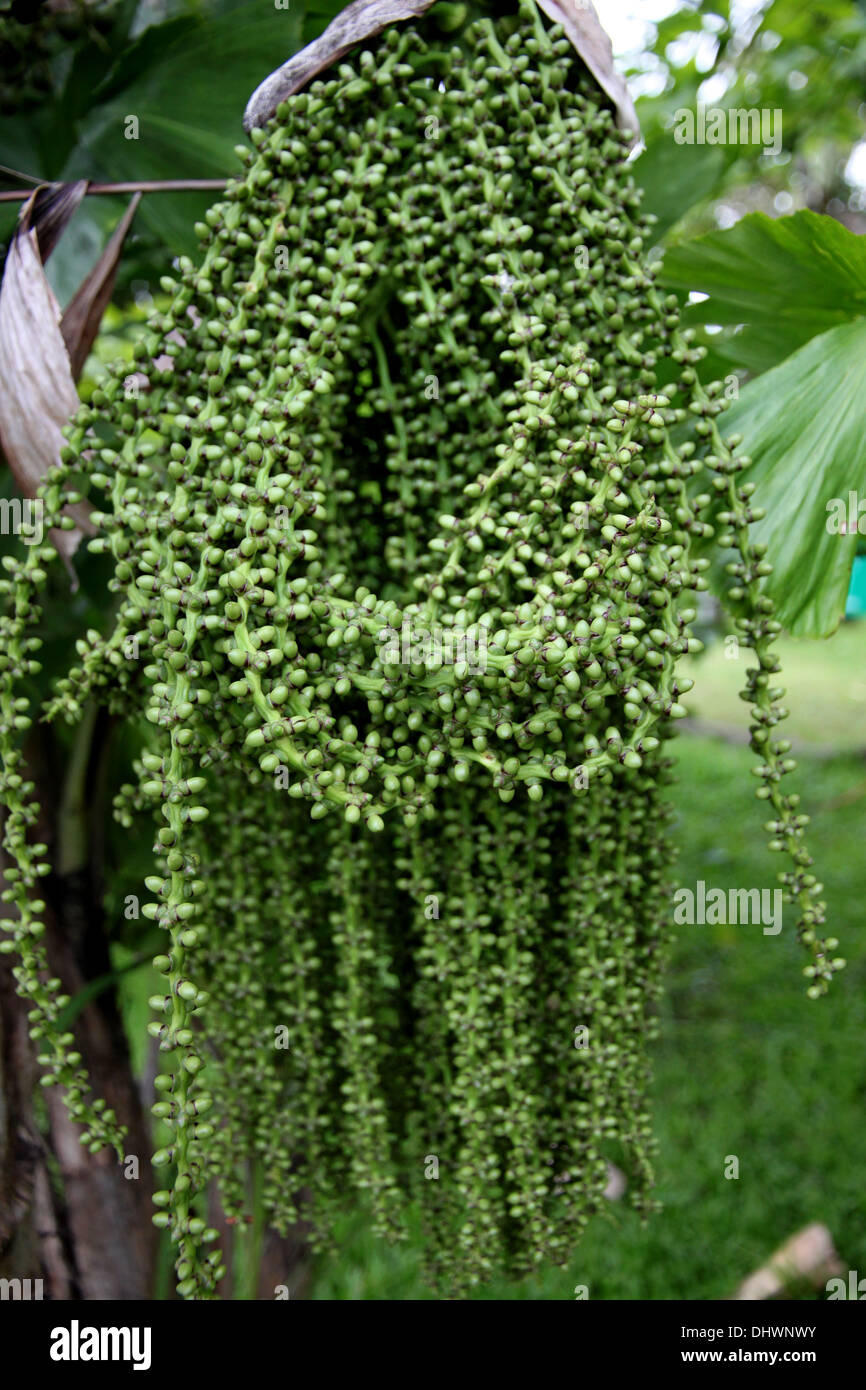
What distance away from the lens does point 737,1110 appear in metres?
2.81

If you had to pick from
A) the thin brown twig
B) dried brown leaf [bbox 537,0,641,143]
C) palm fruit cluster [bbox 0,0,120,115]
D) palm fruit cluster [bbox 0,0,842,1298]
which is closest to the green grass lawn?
palm fruit cluster [bbox 0,0,842,1298]

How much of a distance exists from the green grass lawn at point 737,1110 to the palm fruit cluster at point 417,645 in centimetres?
24

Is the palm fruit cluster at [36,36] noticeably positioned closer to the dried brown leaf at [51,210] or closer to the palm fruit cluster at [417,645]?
the dried brown leaf at [51,210]

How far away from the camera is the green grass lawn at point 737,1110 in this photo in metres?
2.24

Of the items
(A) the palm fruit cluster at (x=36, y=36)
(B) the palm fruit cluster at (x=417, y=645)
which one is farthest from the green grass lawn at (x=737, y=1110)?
(A) the palm fruit cluster at (x=36, y=36)

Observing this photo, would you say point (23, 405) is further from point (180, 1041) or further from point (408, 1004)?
point (408, 1004)

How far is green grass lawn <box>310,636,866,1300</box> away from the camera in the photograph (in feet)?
7.36

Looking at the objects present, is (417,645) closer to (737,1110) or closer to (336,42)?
(336,42)

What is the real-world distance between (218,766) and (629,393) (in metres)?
0.53

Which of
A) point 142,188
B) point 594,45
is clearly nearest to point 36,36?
point 142,188

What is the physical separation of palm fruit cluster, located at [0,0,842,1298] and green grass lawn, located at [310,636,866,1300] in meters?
0.24

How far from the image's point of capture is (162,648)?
79cm

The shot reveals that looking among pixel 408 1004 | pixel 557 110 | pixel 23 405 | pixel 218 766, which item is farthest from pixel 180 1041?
pixel 557 110

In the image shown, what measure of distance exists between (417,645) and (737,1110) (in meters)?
2.57
